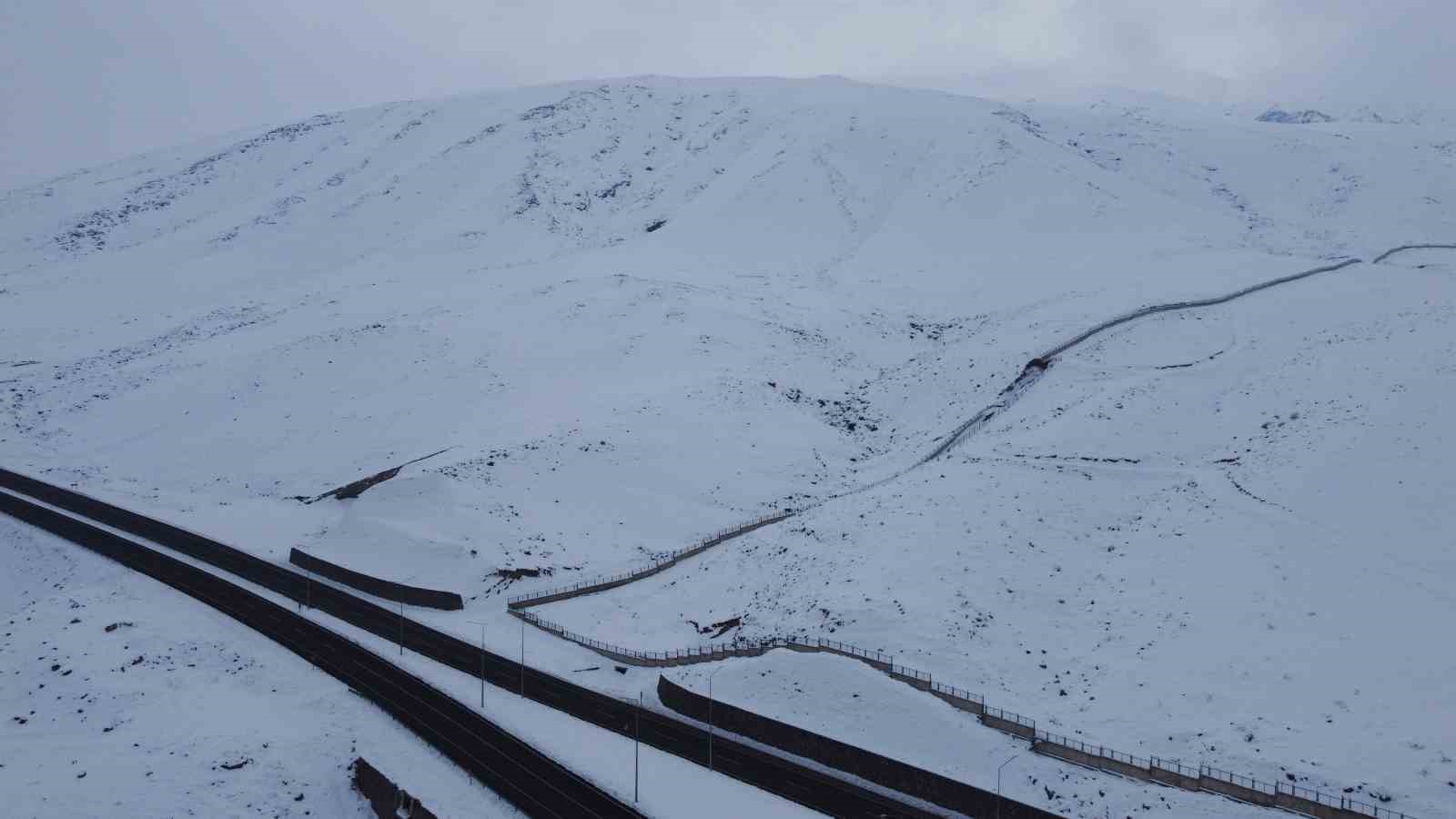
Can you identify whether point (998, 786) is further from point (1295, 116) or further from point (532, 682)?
point (1295, 116)

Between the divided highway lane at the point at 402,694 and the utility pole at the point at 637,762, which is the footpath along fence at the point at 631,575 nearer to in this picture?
the divided highway lane at the point at 402,694

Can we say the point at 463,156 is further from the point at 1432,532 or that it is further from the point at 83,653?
the point at 1432,532

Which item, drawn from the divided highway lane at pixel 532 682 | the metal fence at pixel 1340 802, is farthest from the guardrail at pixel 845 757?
the metal fence at pixel 1340 802

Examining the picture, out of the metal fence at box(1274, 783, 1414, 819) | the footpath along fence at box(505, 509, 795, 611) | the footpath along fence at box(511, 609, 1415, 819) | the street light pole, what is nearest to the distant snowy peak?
the footpath along fence at box(505, 509, 795, 611)

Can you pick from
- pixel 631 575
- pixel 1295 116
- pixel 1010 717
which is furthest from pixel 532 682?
pixel 1295 116

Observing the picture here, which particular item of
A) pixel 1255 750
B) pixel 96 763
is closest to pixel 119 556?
pixel 96 763

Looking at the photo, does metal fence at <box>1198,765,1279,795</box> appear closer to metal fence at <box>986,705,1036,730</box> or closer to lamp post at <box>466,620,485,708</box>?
metal fence at <box>986,705,1036,730</box>
